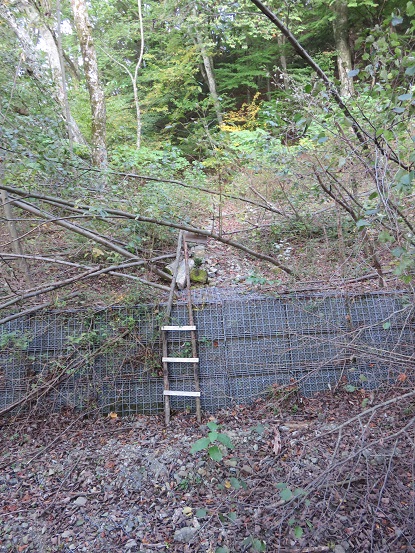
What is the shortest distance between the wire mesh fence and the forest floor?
22 cm

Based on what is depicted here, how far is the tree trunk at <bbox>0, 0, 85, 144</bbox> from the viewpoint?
4.93 meters

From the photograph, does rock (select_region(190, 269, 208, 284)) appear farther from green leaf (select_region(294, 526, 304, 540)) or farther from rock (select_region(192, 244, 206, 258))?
green leaf (select_region(294, 526, 304, 540))

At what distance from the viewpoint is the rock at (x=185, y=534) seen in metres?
2.84

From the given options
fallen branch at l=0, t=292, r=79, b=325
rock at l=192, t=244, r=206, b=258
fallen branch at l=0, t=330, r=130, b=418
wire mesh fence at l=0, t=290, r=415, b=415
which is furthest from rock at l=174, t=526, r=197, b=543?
rock at l=192, t=244, r=206, b=258

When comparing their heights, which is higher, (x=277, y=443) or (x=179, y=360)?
(x=179, y=360)

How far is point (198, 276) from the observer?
18.3ft

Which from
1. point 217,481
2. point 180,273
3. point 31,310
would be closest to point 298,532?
point 217,481

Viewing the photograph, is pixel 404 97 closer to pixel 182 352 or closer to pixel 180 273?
pixel 182 352

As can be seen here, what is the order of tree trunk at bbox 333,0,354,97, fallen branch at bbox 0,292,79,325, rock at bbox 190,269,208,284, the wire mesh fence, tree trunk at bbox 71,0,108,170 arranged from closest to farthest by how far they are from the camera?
fallen branch at bbox 0,292,79,325, the wire mesh fence, rock at bbox 190,269,208,284, tree trunk at bbox 71,0,108,170, tree trunk at bbox 333,0,354,97

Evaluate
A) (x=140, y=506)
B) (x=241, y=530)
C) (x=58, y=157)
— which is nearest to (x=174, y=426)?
(x=140, y=506)

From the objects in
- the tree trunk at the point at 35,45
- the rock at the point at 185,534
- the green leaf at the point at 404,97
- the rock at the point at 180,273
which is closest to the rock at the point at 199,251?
the rock at the point at 180,273

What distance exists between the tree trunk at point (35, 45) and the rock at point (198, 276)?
3.27 metres

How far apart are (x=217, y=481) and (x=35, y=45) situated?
7.51m

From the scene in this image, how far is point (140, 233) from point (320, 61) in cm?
811
